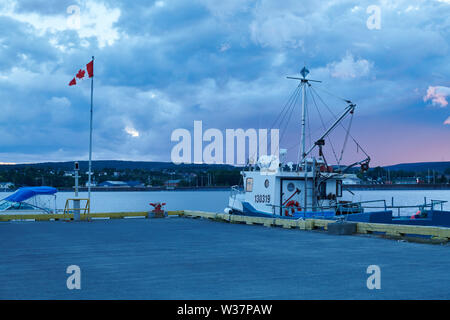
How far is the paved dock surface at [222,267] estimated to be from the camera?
8203 millimetres

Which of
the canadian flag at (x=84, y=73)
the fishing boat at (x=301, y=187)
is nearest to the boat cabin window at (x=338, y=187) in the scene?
the fishing boat at (x=301, y=187)

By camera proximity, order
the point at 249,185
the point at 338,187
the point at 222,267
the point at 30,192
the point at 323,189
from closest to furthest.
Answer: the point at 222,267
the point at 323,189
the point at 338,187
the point at 249,185
the point at 30,192

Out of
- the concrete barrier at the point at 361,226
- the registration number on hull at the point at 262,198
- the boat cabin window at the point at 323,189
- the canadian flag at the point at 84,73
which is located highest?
the canadian flag at the point at 84,73

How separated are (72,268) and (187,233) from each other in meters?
9.51

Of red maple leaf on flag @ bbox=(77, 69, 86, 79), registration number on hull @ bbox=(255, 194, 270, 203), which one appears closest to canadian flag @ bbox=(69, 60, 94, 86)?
red maple leaf on flag @ bbox=(77, 69, 86, 79)

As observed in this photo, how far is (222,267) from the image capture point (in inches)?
428

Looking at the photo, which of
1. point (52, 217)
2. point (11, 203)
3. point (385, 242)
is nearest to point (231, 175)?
point (11, 203)

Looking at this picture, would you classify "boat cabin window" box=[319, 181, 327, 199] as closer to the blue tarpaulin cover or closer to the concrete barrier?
the concrete barrier

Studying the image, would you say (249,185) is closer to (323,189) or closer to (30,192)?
(323,189)

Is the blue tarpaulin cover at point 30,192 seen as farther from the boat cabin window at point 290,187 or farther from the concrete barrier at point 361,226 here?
the boat cabin window at point 290,187

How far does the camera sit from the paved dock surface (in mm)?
8203

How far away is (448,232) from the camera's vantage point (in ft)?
50.0

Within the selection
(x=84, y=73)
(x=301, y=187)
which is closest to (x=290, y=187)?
(x=301, y=187)
